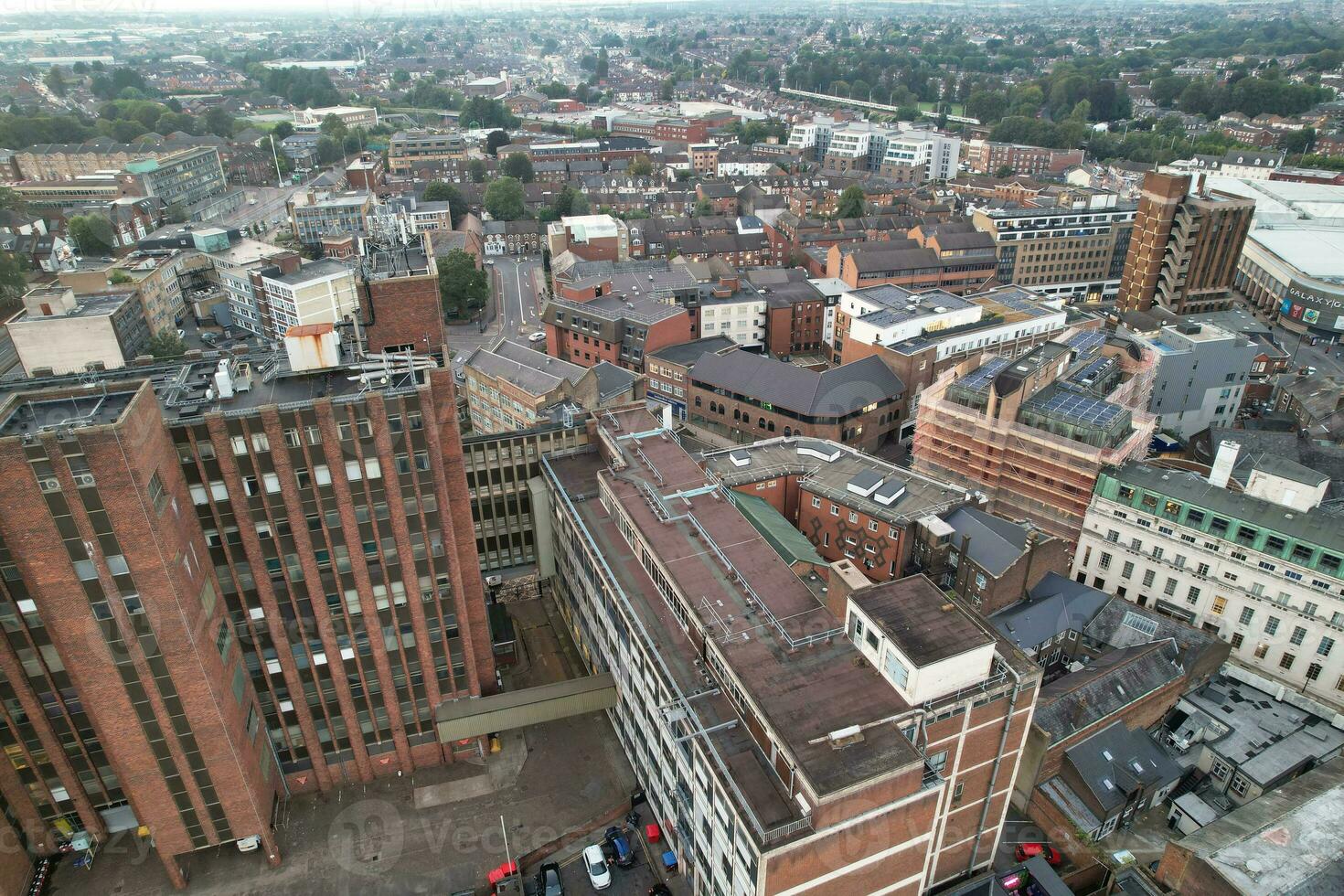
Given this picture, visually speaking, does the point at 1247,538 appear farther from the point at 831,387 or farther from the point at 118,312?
the point at 118,312

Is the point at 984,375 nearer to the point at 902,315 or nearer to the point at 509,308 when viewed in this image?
the point at 902,315

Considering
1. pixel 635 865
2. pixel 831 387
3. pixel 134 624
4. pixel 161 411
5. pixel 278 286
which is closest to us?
pixel 134 624

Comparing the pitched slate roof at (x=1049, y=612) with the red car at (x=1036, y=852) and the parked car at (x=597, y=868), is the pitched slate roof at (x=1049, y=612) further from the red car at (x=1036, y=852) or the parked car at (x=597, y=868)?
the parked car at (x=597, y=868)

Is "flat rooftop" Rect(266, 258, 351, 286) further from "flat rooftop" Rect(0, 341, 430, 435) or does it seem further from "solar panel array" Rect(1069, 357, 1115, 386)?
"solar panel array" Rect(1069, 357, 1115, 386)

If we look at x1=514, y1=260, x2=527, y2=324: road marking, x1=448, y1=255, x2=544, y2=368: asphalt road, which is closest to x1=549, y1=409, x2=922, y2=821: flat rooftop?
x1=448, y1=255, x2=544, y2=368: asphalt road

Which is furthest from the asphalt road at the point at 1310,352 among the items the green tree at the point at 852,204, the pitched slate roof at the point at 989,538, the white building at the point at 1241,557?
the green tree at the point at 852,204

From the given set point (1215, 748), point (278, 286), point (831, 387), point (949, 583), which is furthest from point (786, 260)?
point (1215, 748)

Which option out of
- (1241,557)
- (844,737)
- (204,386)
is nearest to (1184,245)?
(1241,557)
